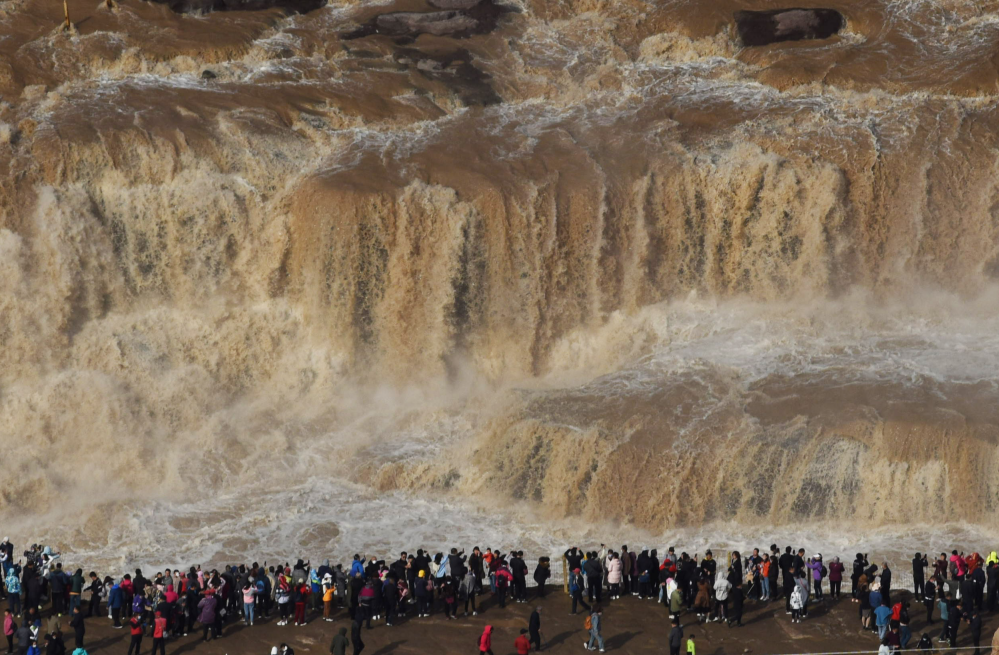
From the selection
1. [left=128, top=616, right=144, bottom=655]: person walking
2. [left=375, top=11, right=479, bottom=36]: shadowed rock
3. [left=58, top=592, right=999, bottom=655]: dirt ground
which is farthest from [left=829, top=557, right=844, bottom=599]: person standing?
[left=375, top=11, right=479, bottom=36]: shadowed rock

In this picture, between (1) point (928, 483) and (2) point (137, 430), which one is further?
(2) point (137, 430)

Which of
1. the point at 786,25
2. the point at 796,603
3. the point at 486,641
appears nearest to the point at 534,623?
the point at 486,641

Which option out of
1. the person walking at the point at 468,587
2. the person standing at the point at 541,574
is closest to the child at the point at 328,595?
the person walking at the point at 468,587

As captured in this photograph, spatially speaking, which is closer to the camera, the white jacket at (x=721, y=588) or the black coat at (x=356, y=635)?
the black coat at (x=356, y=635)

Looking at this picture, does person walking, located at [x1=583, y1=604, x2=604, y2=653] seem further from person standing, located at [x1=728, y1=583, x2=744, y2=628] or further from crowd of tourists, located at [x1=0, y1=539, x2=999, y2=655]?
person standing, located at [x1=728, y1=583, x2=744, y2=628]

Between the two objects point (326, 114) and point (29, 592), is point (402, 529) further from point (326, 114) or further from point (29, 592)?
point (326, 114)

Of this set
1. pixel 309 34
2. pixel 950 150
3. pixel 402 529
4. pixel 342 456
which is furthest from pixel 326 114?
pixel 950 150

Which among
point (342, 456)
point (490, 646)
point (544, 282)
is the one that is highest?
point (544, 282)

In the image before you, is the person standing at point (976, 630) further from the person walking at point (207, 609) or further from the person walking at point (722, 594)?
the person walking at point (207, 609)
